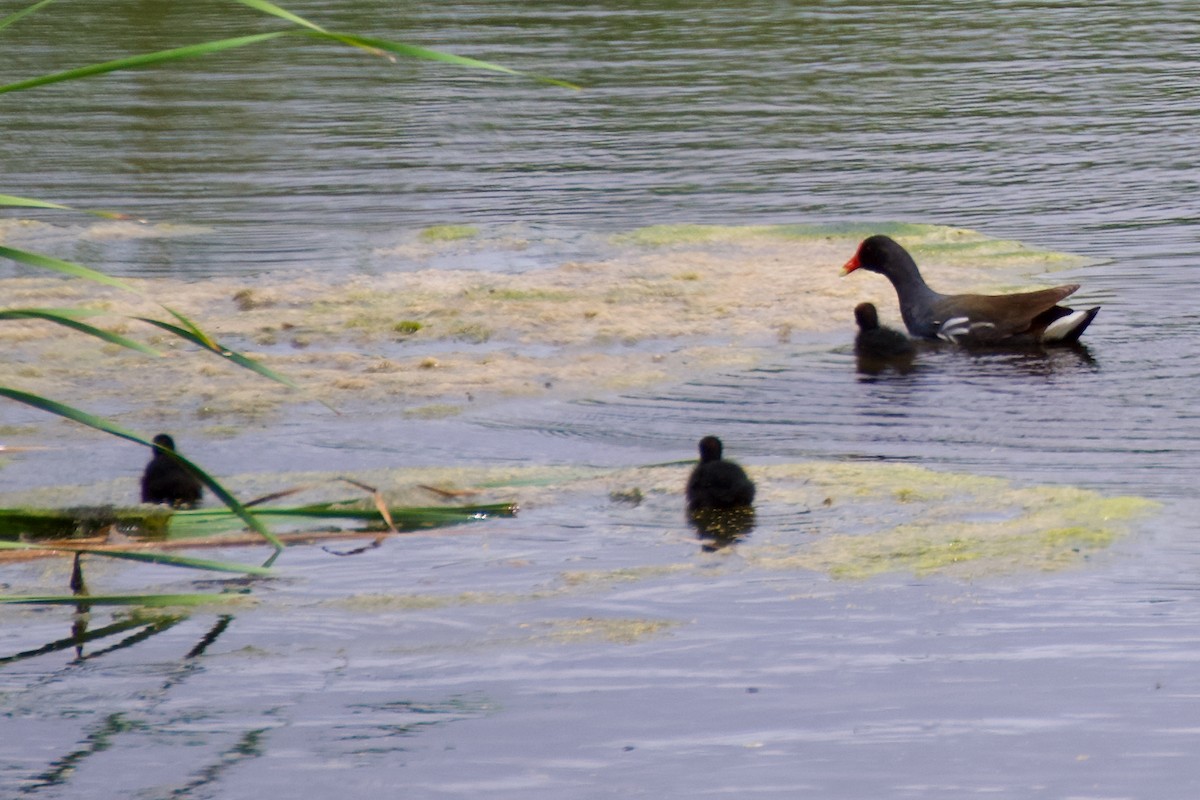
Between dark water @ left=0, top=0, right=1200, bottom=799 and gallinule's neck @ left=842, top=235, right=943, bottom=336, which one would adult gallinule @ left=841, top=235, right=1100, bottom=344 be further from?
dark water @ left=0, top=0, right=1200, bottom=799

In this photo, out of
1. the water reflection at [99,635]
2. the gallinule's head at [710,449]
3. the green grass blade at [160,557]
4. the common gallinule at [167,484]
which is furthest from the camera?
the common gallinule at [167,484]

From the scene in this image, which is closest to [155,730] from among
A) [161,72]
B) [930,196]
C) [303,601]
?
[303,601]

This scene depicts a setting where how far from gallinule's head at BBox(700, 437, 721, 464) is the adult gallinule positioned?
338 cm

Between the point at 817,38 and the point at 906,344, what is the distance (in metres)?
16.8

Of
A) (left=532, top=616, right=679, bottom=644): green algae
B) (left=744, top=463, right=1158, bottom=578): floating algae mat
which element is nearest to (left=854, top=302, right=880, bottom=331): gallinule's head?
(left=744, top=463, right=1158, bottom=578): floating algae mat

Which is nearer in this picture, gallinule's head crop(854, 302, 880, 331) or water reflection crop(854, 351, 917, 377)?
water reflection crop(854, 351, 917, 377)

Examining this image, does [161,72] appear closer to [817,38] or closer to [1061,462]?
[817,38]

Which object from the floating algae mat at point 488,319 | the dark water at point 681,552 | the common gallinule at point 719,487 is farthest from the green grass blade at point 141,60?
the floating algae mat at point 488,319

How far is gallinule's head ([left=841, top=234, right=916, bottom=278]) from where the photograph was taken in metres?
11.0

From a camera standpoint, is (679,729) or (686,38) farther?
(686,38)

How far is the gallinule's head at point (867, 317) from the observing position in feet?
33.9

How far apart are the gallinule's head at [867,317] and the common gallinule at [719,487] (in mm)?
3409

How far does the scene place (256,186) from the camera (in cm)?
1642

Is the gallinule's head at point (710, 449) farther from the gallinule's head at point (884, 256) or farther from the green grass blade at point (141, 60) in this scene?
the gallinule's head at point (884, 256)
